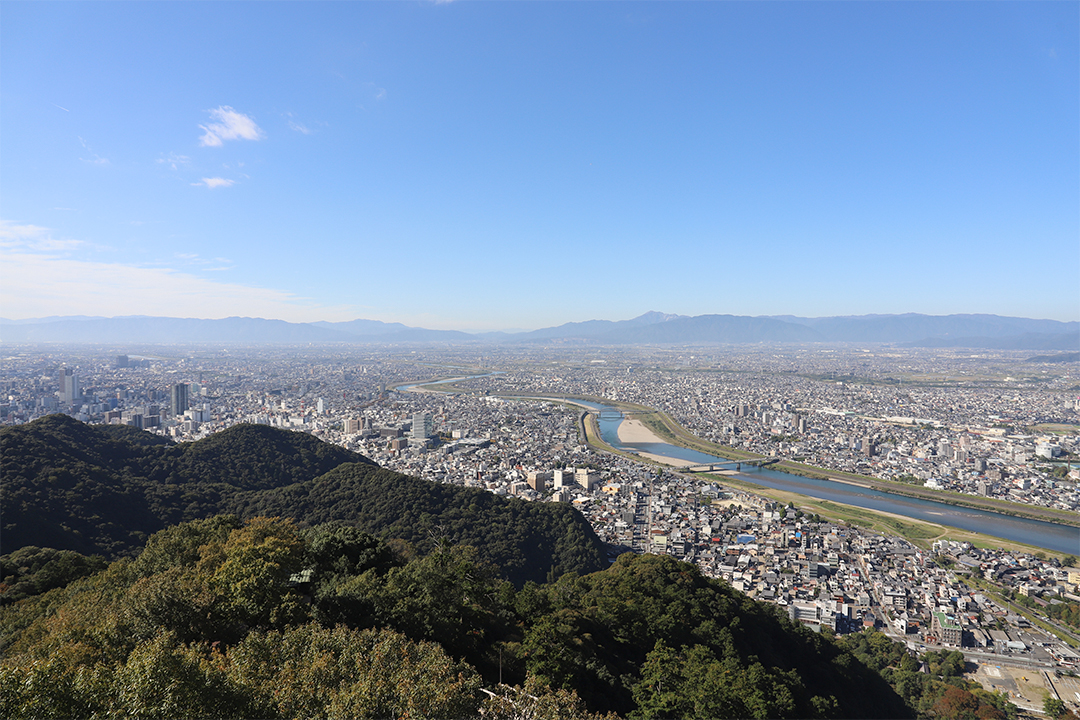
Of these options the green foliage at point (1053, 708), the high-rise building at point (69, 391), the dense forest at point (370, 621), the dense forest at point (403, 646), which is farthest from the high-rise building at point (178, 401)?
the green foliage at point (1053, 708)

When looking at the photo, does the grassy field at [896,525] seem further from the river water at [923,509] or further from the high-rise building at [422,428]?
the high-rise building at [422,428]

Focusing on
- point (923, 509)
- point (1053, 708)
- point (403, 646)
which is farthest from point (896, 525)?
point (403, 646)

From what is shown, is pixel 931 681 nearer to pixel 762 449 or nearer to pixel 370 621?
pixel 370 621

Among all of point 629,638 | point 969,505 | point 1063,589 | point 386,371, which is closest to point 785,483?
point 969,505

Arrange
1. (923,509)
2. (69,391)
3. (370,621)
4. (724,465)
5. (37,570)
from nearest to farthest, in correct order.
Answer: (370,621) → (37,570) → (923,509) → (724,465) → (69,391)

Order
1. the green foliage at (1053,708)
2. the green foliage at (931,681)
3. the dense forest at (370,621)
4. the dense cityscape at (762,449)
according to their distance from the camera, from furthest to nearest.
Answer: the dense cityscape at (762,449), the green foliage at (931,681), the green foliage at (1053,708), the dense forest at (370,621)

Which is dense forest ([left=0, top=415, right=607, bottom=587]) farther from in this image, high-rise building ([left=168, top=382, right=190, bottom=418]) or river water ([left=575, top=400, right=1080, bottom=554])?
high-rise building ([left=168, top=382, right=190, bottom=418])
